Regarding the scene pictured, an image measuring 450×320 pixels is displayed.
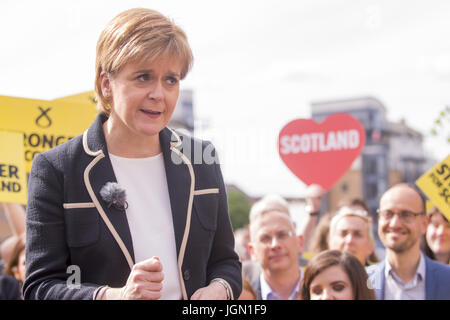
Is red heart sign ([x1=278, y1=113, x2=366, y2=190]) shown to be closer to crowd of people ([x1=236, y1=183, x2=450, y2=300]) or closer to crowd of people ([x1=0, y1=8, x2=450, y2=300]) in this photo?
crowd of people ([x1=236, y1=183, x2=450, y2=300])

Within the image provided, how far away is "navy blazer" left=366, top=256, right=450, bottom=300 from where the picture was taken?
3.04 metres

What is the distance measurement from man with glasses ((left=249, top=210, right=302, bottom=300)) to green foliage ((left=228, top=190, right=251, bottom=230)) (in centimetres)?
3371

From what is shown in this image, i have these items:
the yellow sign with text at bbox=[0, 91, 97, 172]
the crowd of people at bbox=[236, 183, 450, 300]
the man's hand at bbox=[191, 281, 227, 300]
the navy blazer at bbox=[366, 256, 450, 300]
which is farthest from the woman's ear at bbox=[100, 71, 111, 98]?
the navy blazer at bbox=[366, 256, 450, 300]

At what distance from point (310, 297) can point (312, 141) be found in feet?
7.64

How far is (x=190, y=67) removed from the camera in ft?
5.49

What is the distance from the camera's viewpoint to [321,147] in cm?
512

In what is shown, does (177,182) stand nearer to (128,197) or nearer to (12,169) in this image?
(128,197)

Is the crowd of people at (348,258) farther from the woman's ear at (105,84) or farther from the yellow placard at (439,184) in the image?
the woman's ear at (105,84)

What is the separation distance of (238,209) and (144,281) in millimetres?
37928

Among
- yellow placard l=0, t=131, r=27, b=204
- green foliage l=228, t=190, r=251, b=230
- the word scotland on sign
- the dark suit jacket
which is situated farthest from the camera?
green foliage l=228, t=190, r=251, b=230

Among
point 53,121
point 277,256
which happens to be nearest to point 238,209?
point 277,256

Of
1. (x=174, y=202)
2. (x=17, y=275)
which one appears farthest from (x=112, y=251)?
(x=17, y=275)

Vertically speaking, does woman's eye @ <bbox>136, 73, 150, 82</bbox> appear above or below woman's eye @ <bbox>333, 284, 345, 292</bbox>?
above

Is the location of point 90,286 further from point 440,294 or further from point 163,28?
point 440,294
